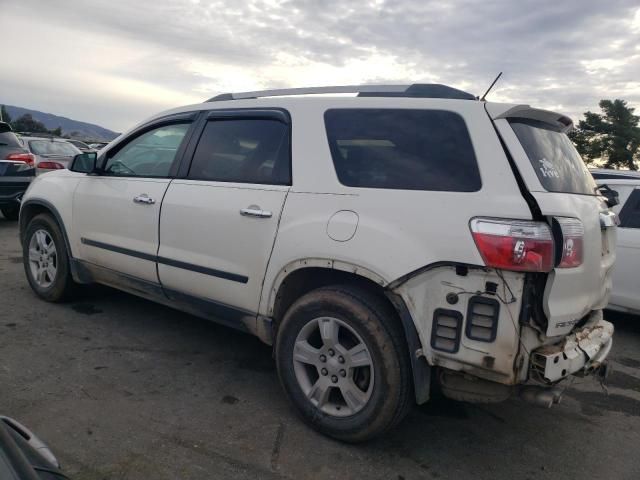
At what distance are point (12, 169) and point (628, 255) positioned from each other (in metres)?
9.14

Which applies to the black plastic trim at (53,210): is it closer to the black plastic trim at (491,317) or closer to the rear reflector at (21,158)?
the black plastic trim at (491,317)

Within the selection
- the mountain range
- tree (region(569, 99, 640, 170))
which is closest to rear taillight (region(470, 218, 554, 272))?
tree (region(569, 99, 640, 170))

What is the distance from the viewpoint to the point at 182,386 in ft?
11.5

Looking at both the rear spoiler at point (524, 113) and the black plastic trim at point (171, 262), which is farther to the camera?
the black plastic trim at point (171, 262)

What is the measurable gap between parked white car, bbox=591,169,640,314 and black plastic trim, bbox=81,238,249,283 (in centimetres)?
395

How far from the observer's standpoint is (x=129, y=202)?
4066mm

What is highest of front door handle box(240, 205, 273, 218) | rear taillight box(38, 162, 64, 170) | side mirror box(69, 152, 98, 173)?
side mirror box(69, 152, 98, 173)

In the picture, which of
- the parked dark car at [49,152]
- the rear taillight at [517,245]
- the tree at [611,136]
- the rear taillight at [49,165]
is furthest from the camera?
the tree at [611,136]

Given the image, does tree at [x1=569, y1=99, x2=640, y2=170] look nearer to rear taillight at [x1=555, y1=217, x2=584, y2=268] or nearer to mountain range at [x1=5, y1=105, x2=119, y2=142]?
rear taillight at [x1=555, y1=217, x2=584, y2=268]

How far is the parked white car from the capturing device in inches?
206

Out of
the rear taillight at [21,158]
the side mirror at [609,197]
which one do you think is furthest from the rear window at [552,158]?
the rear taillight at [21,158]

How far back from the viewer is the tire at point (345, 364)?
2727 mm

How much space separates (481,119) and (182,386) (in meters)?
2.45

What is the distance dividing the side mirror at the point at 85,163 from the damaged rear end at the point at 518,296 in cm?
303
